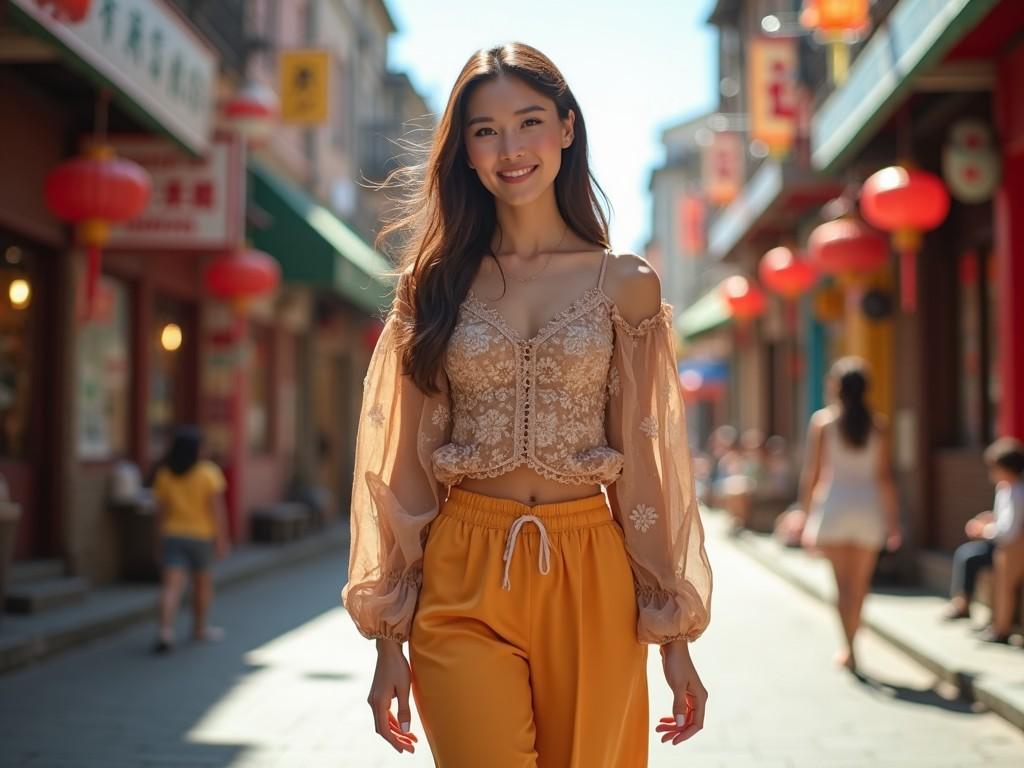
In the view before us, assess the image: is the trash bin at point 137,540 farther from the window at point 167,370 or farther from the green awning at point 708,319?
the green awning at point 708,319

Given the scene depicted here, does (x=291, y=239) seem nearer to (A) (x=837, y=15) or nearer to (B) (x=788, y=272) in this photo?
(B) (x=788, y=272)

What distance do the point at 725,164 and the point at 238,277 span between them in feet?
40.9

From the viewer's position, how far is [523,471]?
305 centimetres

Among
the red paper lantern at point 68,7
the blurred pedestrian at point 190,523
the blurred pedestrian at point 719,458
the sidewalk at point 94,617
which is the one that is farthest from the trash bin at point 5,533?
the blurred pedestrian at point 719,458

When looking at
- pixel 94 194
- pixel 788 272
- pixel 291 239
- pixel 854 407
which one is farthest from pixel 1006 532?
pixel 291 239

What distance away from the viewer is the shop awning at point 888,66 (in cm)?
909

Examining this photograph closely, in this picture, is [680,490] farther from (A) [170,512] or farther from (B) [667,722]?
(A) [170,512]

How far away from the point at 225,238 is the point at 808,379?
1097 cm

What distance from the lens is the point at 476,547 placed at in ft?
9.82

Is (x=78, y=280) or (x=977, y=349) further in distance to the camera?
Answer: (x=977, y=349)

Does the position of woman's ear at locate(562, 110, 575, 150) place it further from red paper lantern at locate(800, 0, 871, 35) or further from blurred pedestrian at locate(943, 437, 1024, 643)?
red paper lantern at locate(800, 0, 871, 35)

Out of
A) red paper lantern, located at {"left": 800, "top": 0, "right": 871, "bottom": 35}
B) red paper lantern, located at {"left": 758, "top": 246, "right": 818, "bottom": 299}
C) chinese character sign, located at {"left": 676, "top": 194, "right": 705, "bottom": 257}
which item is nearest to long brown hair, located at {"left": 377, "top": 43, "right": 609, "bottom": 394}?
red paper lantern, located at {"left": 800, "top": 0, "right": 871, "bottom": 35}

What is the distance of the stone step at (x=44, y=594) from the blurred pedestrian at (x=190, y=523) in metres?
1.24

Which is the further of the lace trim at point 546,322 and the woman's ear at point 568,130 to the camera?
the woman's ear at point 568,130
